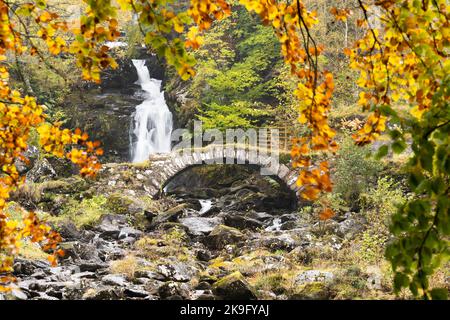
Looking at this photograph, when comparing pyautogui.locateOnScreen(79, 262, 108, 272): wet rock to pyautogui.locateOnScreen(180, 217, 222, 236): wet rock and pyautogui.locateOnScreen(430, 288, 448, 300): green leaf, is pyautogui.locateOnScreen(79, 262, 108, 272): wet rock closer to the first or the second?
pyautogui.locateOnScreen(180, 217, 222, 236): wet rock

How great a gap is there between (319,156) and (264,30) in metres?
11.1

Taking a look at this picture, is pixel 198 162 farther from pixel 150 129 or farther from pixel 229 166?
pixel 150 129

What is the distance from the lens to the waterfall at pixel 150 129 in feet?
80.8

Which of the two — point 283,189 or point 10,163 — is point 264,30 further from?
point 10,163

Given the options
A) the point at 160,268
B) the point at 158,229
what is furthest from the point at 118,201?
the point at 160,268

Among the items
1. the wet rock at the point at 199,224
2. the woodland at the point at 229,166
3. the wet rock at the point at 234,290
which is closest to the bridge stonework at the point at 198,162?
the woodland at the point at 229,166

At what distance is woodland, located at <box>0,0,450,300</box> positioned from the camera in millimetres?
2500

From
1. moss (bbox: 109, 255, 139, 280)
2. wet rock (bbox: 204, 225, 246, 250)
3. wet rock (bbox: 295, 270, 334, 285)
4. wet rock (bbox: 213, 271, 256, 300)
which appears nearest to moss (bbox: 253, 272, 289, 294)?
wet rock (bbox: 295, 270, 334, 285)

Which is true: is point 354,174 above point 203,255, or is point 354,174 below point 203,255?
above

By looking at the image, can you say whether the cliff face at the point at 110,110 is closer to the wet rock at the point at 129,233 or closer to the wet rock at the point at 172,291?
the wet rock at the point at 129,233

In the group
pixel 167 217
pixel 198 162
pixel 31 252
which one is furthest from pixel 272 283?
pixel 198 162

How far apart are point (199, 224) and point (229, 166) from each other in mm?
7624

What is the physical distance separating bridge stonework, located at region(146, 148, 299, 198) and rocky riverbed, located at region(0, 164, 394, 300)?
1.41 ft

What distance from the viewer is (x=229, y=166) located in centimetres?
2242
